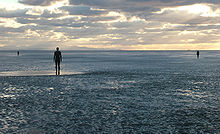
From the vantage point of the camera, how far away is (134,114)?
35.5 feet

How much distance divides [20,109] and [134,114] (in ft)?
15.9

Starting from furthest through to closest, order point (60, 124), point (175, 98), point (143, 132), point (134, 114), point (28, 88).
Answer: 1. point (28, 88)
2. point (175, 98)
3. point (134, 114)
4. point (60, 124)
5. point (143, 132)

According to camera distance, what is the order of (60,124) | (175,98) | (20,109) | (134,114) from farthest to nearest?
(175,98) < (20,109) < (134,114) < (60,124)

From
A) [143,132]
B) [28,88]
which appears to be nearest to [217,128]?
[143,132]

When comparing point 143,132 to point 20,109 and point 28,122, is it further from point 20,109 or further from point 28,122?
point 20,109

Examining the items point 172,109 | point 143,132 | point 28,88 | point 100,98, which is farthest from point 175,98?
point 28,88

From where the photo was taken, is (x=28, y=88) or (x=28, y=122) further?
(x=28, y=88)

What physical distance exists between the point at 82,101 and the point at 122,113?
3.09 m

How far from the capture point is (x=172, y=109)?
11773 mm

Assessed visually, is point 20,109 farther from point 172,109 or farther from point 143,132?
point 172,109

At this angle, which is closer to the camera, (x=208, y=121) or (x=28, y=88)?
(x=208, y=121)

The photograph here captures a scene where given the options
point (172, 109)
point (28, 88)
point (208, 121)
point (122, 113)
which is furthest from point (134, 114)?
point (28, 88)

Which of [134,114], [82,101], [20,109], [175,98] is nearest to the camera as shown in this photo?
[134,114]

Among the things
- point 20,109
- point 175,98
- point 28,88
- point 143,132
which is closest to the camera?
point 143,132
